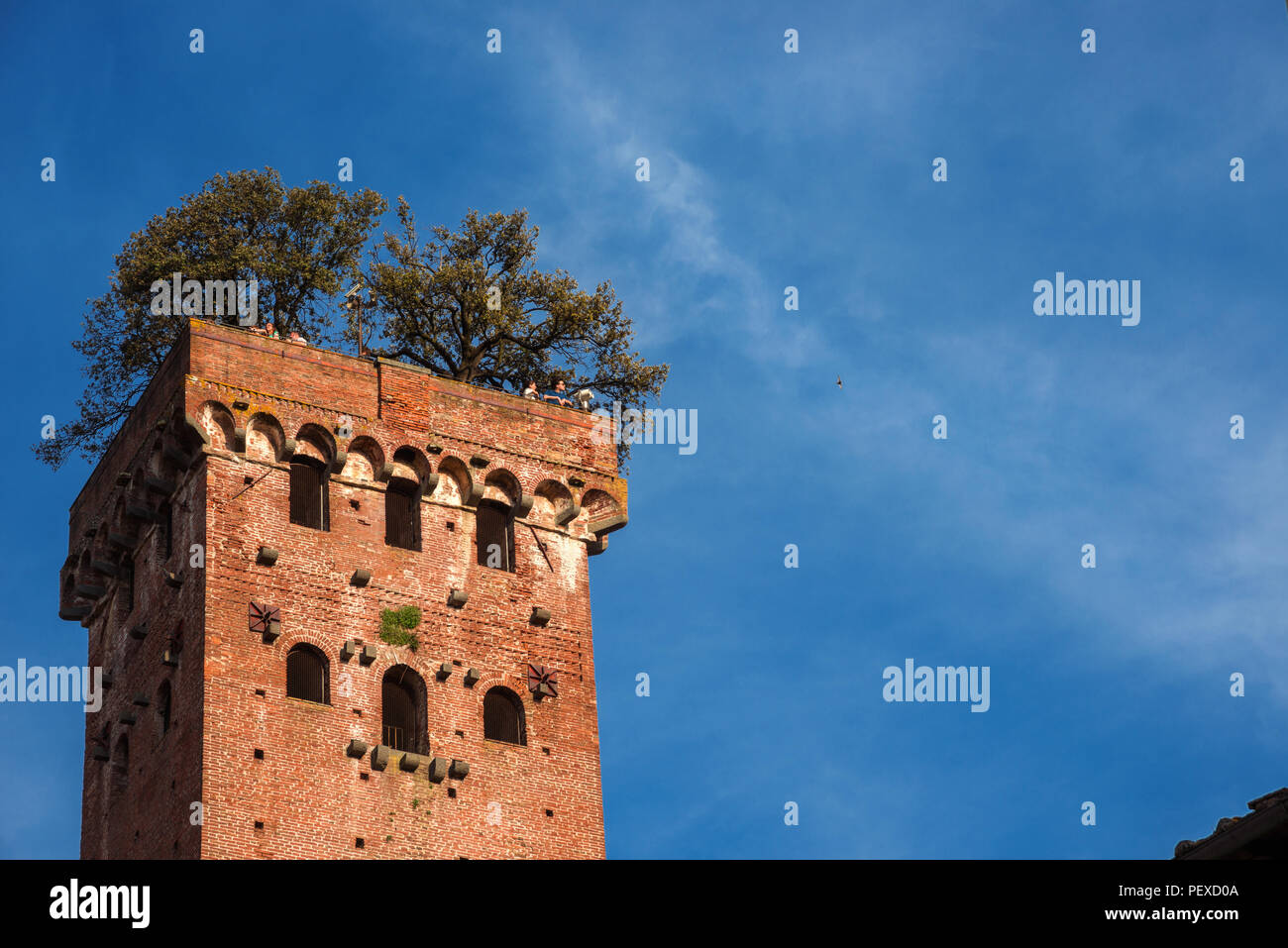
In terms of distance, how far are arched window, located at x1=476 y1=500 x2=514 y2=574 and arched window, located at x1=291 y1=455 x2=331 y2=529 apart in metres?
3.75

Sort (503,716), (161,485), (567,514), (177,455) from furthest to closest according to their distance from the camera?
1. (567,514)
2. (161,485)
3. (503,716)
4. (177,455)

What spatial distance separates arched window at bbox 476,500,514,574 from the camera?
5316cm

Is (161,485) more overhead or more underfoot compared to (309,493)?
more overhead

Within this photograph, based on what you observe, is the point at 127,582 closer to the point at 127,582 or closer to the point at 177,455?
the point at 127,582

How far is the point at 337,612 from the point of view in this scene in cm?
4991

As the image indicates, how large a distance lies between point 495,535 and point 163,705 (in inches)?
338

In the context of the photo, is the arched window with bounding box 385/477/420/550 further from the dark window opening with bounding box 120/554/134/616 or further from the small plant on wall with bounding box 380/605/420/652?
the dark window opening with bounding box 120/554/134/616

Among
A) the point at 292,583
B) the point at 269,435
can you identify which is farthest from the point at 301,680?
the point at 269,435

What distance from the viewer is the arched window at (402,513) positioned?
5231 centimetres

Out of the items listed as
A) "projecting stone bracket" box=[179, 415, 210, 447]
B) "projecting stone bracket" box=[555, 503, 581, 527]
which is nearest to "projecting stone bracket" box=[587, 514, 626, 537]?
"projecting stone bracket" box=[555, 503, 581, 527]

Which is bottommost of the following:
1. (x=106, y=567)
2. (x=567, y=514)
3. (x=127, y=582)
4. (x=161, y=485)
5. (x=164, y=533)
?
(x=127, y=582)

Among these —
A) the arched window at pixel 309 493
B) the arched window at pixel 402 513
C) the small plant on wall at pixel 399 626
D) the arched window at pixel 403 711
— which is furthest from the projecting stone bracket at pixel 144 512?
the arched window at pixel 403 711

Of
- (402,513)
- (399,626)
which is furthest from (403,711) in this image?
(402,513)
